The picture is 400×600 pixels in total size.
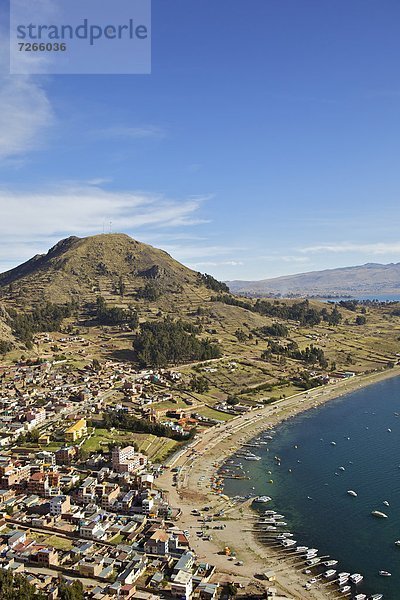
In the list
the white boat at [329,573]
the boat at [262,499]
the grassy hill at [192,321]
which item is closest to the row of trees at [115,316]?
the grassy hill at [192,321]

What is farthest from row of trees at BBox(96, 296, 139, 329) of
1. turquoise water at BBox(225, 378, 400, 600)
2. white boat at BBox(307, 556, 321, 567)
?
white boat at BBox(307, 556, 321, 567)

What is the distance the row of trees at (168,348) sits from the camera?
102062mm

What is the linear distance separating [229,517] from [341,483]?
14.2 metres

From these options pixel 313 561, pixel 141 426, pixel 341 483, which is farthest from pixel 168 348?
pixel 313 561

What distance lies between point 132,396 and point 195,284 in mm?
101995

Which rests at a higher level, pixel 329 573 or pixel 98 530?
pixel 98 530

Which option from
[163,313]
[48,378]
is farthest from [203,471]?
[163,313]

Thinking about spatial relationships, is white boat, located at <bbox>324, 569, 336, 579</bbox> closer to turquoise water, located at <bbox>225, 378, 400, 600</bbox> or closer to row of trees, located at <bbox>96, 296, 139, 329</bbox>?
turquoise water, located at <bbox>225, 378, 400, 600</bbox>

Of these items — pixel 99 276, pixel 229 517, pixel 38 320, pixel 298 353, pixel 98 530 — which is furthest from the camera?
pixel 99 276

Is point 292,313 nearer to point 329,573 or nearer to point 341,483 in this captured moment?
point 341,483

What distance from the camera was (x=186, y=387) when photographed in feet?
295

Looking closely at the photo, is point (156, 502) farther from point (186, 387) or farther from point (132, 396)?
point (186, 387)

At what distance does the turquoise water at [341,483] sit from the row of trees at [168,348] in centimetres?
3281

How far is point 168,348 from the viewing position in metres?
105
